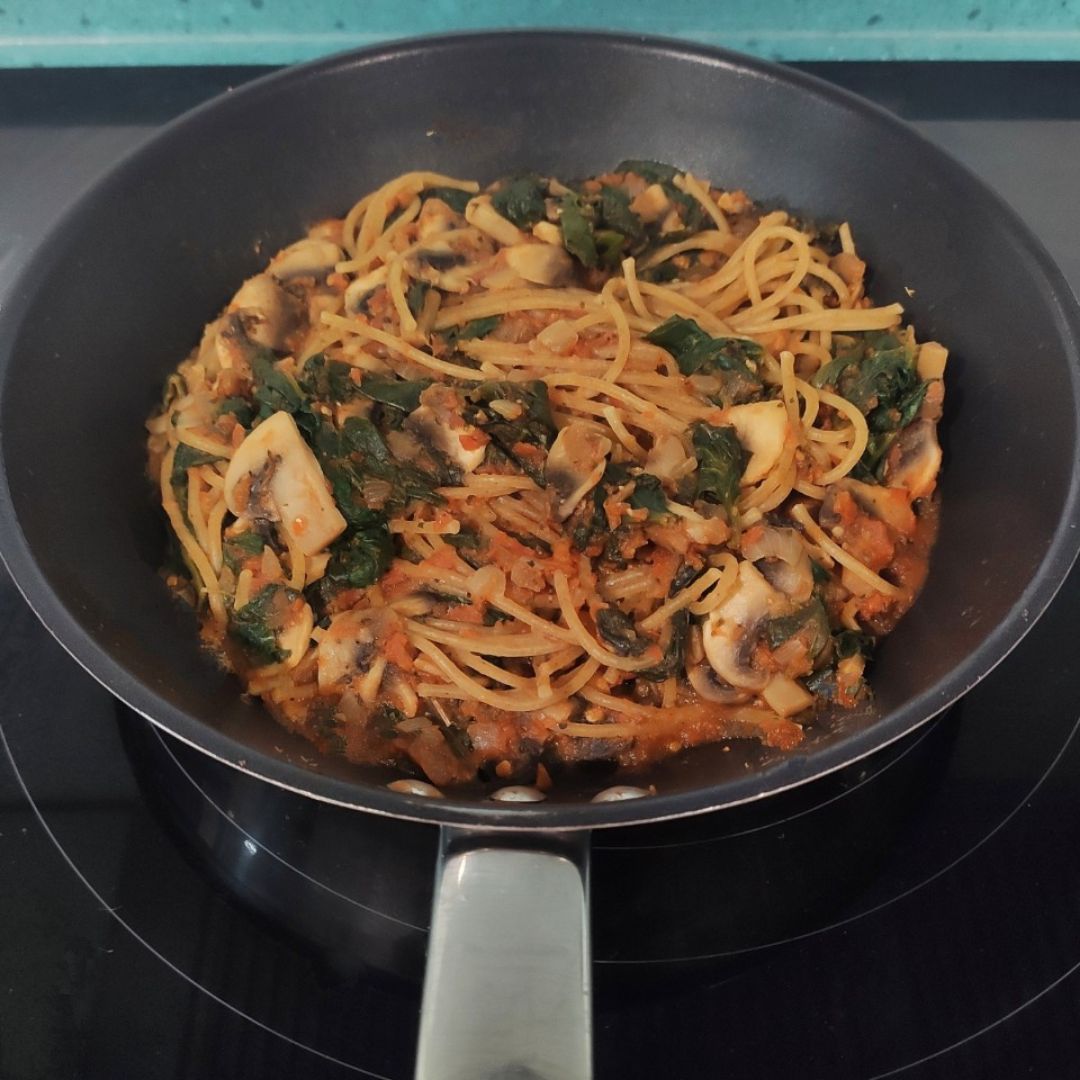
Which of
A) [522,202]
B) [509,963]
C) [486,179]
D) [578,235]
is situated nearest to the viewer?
[509,963]

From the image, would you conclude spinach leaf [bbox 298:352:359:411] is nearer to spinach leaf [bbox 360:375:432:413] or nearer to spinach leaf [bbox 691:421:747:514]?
spinach leaf [bbox 360:375:432:413]

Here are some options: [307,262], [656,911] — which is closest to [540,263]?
[307,262]

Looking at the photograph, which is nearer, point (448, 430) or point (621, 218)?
point (448, 430)

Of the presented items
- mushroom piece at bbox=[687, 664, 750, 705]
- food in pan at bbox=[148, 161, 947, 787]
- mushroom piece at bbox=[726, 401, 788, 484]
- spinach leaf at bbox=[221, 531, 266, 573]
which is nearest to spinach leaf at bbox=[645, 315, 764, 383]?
food in pan at bbox=[148, 161, 947, 787]

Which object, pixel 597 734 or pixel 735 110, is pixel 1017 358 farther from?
pixel 597 734

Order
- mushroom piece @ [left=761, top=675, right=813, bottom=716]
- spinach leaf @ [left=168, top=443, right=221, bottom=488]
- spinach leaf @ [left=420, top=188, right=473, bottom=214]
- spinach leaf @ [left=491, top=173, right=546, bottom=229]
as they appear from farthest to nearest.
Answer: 1. spinach leaf @ [left=420, top=188, right=473, bottom=214]
2. spinach leaf @ [left=491, top=173, right=546, bottom=229]
3. spinach leaf @ [left=168, top=443, right=221, bottom=488]
4. mushroom piece @ [left=761, top=675, right=813, bottom=716]

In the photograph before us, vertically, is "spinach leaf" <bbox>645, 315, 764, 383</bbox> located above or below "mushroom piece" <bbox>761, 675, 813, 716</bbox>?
above

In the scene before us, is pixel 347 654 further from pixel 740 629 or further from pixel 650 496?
pixel 740 629
